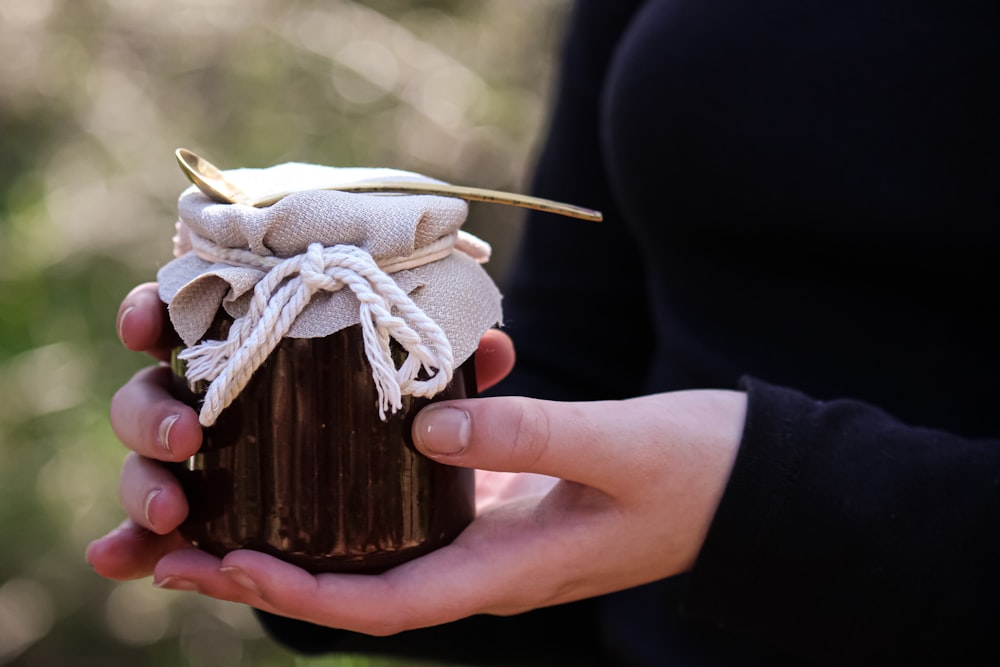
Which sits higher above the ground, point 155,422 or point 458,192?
point 458,192

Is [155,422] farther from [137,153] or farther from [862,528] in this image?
[137,153]

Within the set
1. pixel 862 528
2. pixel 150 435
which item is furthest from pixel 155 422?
pixel 862 528

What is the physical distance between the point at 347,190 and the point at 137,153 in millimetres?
1860

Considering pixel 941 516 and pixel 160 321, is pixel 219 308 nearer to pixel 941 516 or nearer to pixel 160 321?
pixel 160 321

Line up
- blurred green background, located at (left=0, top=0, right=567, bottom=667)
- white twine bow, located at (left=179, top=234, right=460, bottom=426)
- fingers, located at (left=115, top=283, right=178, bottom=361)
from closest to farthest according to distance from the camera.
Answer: white twine bow, located at (left=179, top=234, right=460, bottom=426)
fingers, located at (left=115, top=283, right=178, bottom=361)
blurred green background, located at (left=0, top=0, right=567, bottom=667)

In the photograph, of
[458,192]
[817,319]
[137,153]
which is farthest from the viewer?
[137,153]

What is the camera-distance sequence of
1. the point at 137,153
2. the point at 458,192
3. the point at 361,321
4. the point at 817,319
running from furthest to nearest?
the point at 137,153 < the point at 817,319 < the point at 458,192 < the point at 361,321

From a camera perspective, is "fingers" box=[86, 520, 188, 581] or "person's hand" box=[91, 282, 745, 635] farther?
"fingers" box=[86, 520, 188, 581]

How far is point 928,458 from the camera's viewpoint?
779mm

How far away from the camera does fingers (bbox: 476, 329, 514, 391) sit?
0.79m

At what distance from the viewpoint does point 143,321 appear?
0.72 m

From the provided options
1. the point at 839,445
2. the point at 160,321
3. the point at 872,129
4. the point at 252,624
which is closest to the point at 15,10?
the point at 252,624

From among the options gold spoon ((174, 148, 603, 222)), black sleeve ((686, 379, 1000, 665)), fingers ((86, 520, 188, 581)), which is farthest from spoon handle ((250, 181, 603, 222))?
fingers ((86, 520, 188, 581))

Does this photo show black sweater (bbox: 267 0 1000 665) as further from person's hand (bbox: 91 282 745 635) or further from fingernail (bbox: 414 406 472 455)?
fingernail (bbox: 414 406 472 455)
